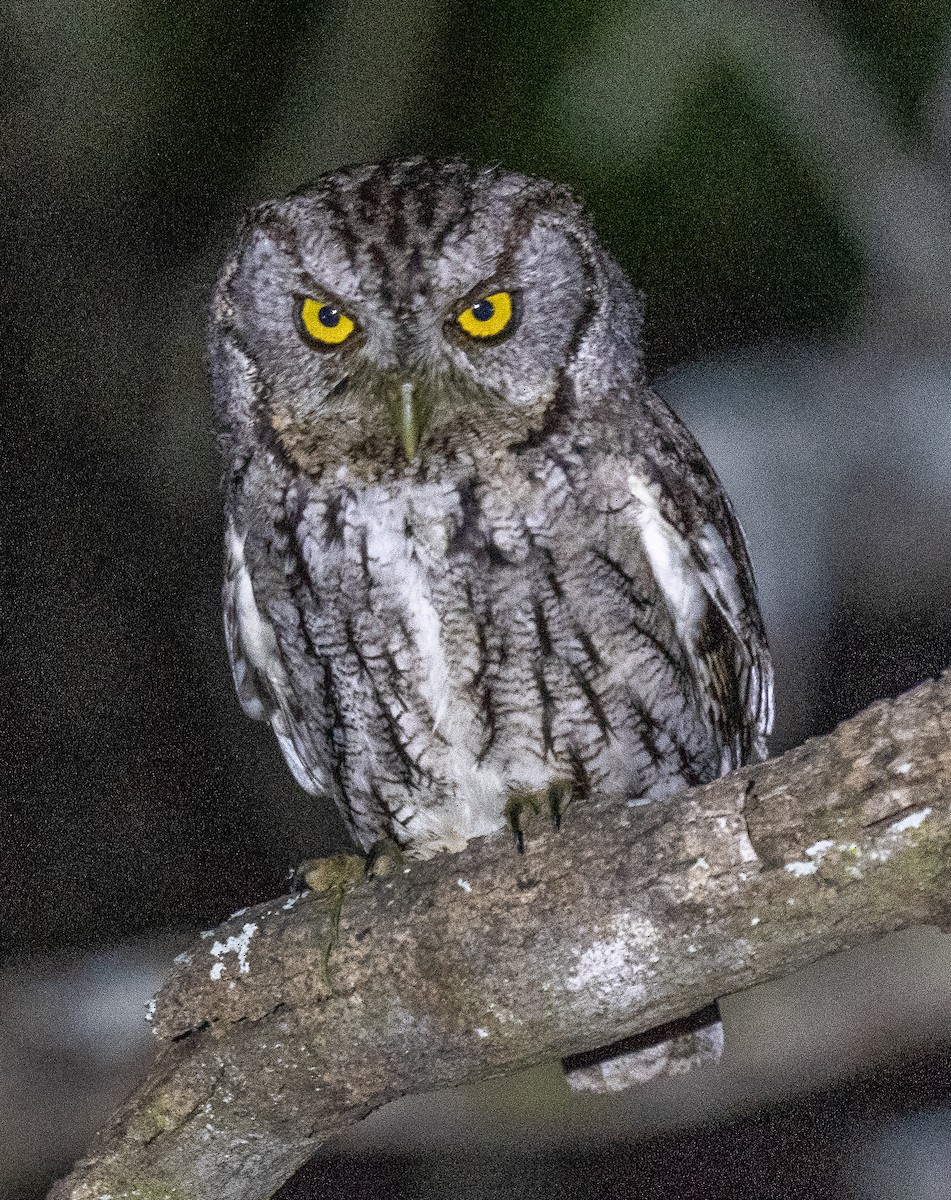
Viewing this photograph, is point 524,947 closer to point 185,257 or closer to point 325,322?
point 325,322

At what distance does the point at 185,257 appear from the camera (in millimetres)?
1694

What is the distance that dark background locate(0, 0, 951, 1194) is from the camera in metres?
1.47

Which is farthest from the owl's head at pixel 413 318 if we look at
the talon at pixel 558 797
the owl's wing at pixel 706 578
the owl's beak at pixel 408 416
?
the talon at pixel 558 797

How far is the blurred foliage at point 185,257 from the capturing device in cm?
149

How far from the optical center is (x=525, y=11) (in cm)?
144

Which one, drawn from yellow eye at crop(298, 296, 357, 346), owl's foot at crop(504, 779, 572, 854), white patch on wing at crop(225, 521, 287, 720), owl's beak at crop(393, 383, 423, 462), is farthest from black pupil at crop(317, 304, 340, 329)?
owl's foot at crop(504, 779, 572, 854)

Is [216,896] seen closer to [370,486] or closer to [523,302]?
[370,486]

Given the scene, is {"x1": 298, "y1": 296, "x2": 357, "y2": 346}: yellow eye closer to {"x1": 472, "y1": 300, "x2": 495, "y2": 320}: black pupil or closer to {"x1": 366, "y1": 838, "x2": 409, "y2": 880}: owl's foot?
{"x1": 472, "y1": 300, "x2": 495, "y2": 320}: black pupil

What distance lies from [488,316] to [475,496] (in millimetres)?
199

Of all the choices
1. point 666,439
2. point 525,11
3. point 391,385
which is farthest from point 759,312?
point 391,385

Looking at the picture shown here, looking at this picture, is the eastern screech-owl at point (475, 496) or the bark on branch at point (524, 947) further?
the eastern screech-owl at point (475, 496)

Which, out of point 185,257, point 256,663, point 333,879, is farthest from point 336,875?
point 185,257

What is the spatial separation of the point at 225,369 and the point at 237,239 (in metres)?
0.16

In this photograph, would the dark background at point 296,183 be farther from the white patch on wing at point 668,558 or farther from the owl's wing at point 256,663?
the white patch on wing at point 668,558
